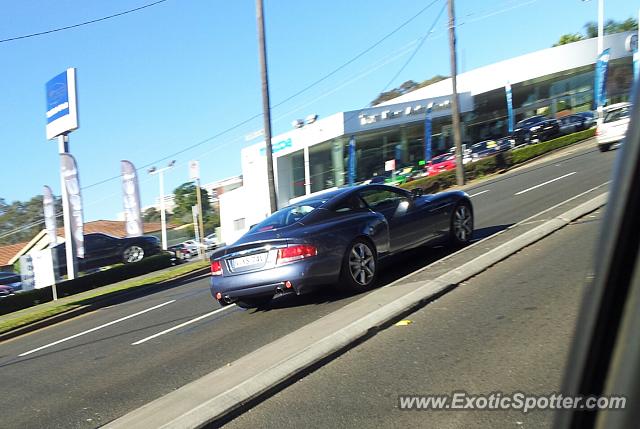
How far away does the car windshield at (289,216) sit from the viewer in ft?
25.9

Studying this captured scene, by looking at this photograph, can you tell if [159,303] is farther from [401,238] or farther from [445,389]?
[445,389]

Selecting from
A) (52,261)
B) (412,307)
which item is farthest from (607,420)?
(52,261)

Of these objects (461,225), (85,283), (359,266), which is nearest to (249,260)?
(359,266)

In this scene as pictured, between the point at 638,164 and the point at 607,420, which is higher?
the point at 638,164

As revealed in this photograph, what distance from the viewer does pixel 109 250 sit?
24094mm

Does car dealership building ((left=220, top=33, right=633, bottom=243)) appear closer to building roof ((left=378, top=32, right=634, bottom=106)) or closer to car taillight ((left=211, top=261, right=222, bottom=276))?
building roof ((left=378, top=32, right=634, bottom=106))

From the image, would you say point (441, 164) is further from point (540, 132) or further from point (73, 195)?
point (73, 195)

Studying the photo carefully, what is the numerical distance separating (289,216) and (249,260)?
98 cm

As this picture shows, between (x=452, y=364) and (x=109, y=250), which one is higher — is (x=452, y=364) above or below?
above

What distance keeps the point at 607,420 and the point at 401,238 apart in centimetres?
719

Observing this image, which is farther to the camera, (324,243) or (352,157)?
(352,157)

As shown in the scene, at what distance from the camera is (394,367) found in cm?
470

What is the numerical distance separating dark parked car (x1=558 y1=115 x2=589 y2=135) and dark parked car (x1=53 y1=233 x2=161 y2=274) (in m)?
26.0

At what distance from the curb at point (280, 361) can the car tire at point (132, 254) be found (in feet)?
63.6
